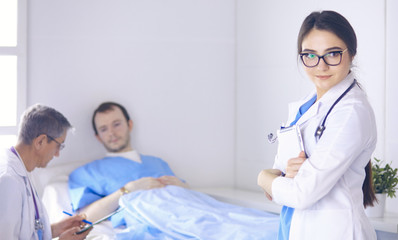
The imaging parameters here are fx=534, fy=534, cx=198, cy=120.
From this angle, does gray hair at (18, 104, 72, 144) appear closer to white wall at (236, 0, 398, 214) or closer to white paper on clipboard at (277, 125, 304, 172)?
white paper on clipboard at (277, 125, 304, 172)

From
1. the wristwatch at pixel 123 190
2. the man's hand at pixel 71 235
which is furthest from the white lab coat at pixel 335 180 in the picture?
the wristwatch at pixel 123 190

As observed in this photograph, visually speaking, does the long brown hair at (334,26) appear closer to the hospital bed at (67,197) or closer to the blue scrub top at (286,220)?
the blue scrub top at (286,220)

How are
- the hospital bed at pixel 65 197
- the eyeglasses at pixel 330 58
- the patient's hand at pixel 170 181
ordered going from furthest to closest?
1. the patient's hand at pixel 170 181
2. the hospital bed at pixel 65 197
3. the eyeglasses at pixel 330 58

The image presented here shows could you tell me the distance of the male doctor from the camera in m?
2.25

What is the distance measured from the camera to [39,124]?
2.63 meters

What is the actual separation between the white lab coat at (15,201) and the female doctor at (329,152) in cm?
109

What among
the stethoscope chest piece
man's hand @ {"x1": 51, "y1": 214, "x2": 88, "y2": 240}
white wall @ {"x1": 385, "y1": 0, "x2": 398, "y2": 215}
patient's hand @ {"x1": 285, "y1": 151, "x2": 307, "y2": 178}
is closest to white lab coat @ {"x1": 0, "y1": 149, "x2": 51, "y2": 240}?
man's hand @ {"x1": 51, "y1": 214, "x2": 88, "y2": 240}

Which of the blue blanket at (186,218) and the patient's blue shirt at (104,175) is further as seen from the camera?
the patient's blue shirt at (104,175)

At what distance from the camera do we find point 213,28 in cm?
457

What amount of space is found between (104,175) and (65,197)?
316 mm

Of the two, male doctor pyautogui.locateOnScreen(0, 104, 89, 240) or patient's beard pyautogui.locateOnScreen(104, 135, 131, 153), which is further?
patient's beard pyautogui.locateOnScreen(104, 135, 131, 153)

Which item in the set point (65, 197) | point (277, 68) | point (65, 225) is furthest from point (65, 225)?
point (277, 68)

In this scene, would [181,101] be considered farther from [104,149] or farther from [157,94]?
[104,149]

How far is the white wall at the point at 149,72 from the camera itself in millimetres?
4152
